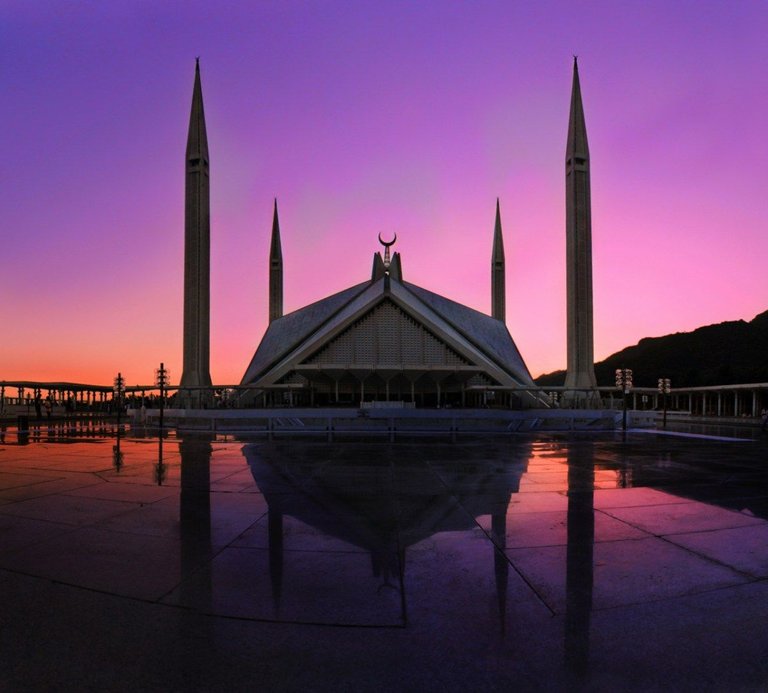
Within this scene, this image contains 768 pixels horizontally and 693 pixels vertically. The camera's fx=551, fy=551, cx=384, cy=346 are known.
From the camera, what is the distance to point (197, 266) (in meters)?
37.3

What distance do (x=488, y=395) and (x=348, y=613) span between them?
46.6m

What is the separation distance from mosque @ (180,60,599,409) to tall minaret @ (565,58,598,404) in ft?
0.23

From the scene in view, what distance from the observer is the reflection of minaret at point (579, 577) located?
8.44ft

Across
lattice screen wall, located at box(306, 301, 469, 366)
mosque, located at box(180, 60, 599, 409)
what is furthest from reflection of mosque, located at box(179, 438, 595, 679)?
lattice screen wall, located at box(306, 301, 469, 366)

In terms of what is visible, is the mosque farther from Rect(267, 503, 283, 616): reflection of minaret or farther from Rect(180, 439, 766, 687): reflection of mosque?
Rect(267, 503, 283, 616): reflection of minaret

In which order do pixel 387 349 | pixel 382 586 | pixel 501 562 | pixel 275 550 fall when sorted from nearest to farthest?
pixel 382 586 < pixel 501 562 < pixel 275 550 < pixel 387 349

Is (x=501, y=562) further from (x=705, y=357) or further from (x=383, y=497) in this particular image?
(x=705, y=357)

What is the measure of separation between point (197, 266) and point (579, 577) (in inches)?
1461

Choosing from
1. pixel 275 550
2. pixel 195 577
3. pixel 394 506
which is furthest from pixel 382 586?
pixel 394 506

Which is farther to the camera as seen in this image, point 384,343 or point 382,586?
point 384,343

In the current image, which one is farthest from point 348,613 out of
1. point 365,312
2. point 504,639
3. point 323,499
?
point 365,312

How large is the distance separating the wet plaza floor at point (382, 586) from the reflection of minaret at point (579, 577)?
0.02 meters

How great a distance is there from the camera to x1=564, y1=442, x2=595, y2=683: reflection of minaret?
2.57 metres

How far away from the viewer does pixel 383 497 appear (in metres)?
6.48
